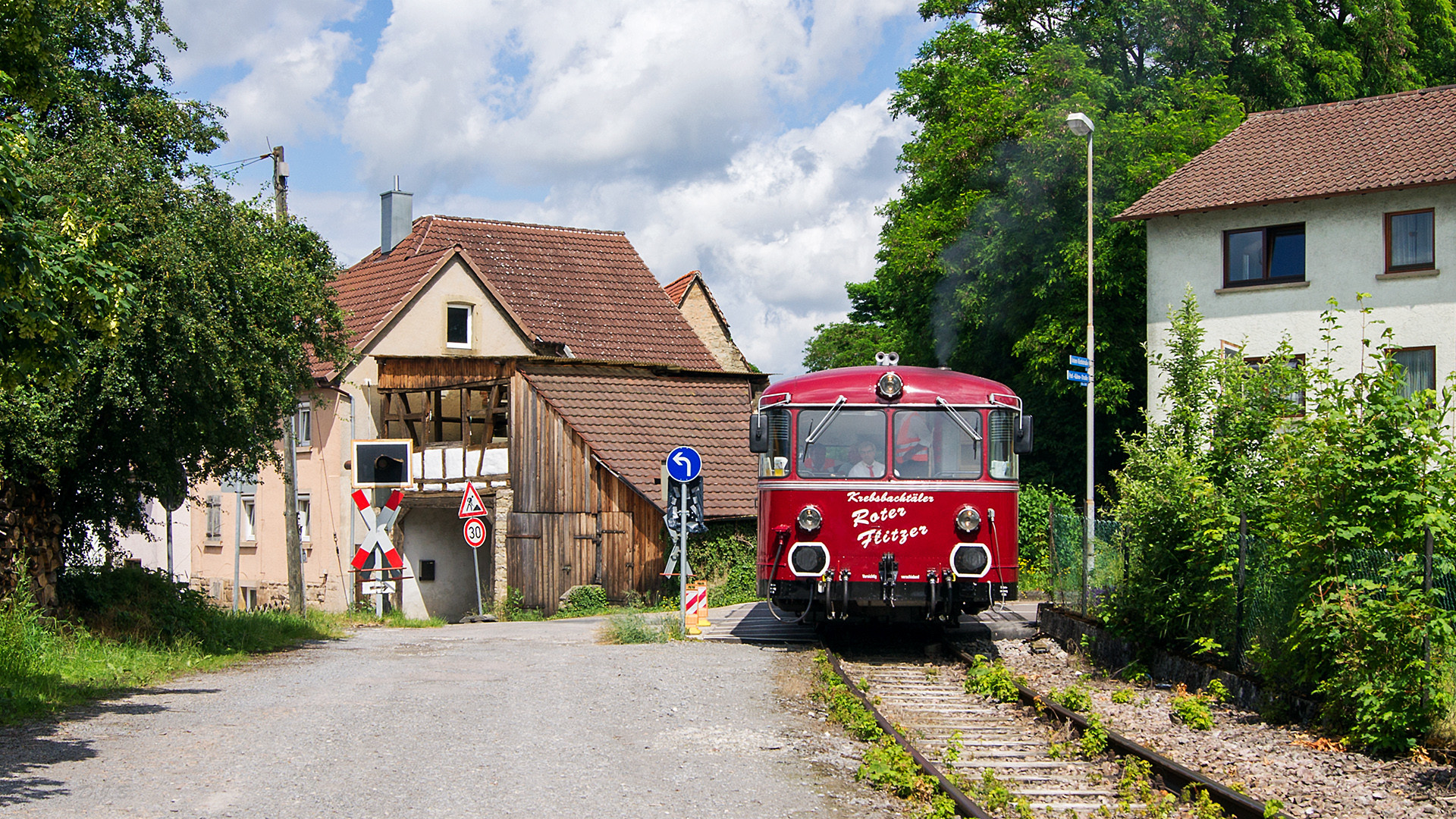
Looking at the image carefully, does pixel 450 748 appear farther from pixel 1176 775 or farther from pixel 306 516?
pixel 306 516

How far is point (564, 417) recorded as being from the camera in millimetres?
30344

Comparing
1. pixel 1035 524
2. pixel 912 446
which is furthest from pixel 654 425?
pixel 912 446

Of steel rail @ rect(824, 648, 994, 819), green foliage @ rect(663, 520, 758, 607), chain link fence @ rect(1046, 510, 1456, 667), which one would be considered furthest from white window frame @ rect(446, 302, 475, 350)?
steel rail @ rect(824, 648, 994, 819)

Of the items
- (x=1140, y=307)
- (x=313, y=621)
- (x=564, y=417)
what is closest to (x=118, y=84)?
(x=313, y=621)

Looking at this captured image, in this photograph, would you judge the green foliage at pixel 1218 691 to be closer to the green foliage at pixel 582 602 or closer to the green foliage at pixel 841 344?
the green foliage at pixel 582 602

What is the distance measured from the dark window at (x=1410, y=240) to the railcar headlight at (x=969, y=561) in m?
16.7

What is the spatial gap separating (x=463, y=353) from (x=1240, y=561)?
82.9 ft

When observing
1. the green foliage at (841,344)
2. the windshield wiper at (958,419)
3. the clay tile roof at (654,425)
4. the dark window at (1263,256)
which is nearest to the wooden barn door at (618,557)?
the clay tile roof at (654,425)

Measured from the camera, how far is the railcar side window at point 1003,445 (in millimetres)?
15438

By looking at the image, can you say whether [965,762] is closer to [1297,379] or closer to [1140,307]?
[1297,379]

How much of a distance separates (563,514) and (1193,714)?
20.8 m

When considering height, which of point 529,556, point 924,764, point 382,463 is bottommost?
point 529,556

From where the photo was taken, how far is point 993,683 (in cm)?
1266

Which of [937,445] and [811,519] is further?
[937,445]
